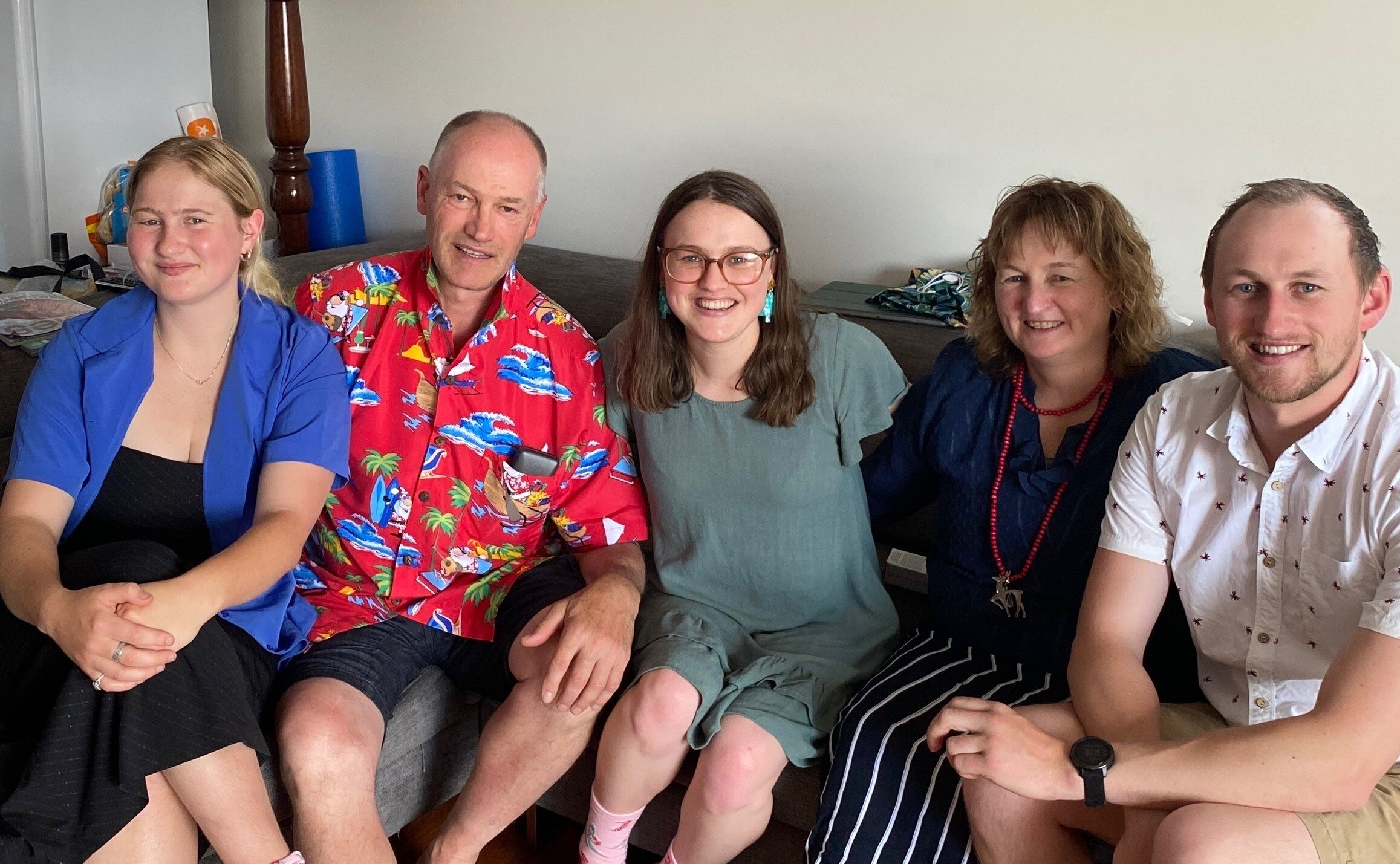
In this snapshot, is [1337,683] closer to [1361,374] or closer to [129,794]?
[1361,374]

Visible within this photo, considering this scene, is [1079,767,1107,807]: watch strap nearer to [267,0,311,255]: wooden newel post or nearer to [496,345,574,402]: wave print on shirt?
[496,345,574,402]: wave print on shirt

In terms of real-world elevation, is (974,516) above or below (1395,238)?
Answer: below

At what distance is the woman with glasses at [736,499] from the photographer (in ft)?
5.10

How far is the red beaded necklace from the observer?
1614 mm

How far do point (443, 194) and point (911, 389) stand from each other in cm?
76

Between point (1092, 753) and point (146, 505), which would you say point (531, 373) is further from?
point (1092, 753)

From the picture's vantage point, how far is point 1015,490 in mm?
1633

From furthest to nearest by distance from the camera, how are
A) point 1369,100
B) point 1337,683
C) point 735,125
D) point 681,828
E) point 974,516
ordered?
point 735,125
point 1369,100
point 974,516
point 681,828
point 1337,683

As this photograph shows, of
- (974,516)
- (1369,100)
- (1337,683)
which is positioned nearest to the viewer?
(1337,683)

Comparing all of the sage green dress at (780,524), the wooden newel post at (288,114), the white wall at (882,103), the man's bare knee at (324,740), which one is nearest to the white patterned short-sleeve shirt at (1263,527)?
the sage green dress at (780,524)

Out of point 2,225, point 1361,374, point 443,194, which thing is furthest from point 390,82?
point 1361,374

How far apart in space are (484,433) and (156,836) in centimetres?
67

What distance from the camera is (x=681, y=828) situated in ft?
5.13

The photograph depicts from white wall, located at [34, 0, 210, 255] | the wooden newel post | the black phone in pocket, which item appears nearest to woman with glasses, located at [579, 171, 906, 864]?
the black phone in pocket
